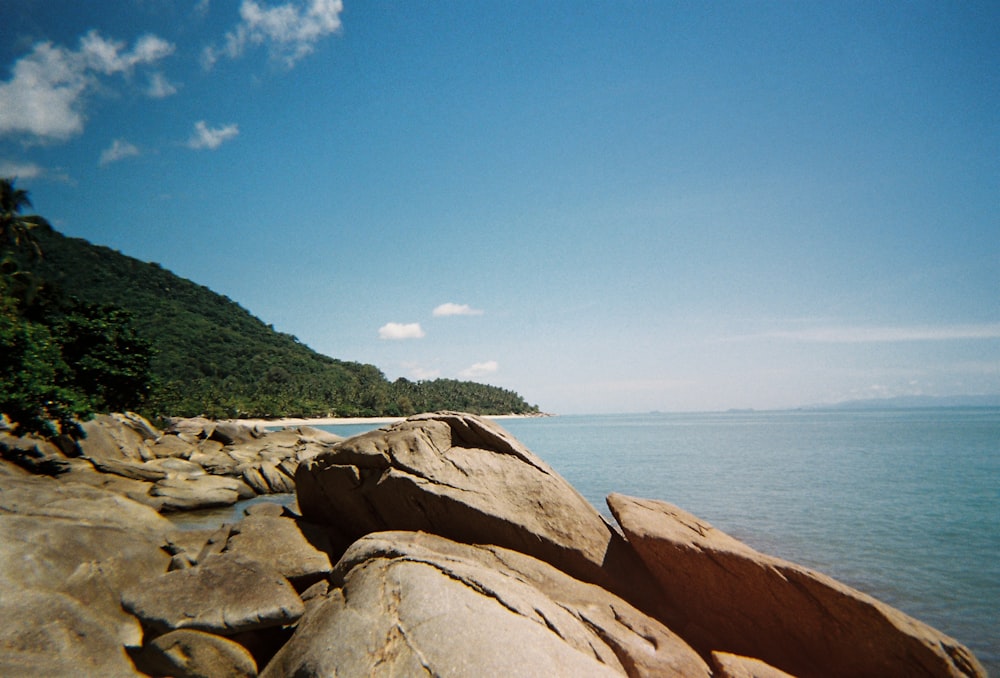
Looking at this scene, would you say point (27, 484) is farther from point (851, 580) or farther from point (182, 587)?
point (851, 580)

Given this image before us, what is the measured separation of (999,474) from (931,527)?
68.8ft

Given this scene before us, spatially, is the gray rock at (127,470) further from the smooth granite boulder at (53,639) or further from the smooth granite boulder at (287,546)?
the smooth granite boulder at (53,639)

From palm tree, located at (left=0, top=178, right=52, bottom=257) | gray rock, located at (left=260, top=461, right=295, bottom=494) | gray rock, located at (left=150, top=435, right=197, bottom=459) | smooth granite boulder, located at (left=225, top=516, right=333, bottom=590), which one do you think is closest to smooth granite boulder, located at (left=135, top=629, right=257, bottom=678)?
smooth granite boulder, located at (left=225, top=516, right=333, bottom=590)

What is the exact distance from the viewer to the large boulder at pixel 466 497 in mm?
7879

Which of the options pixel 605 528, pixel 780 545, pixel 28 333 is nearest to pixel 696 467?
pixel 780 545

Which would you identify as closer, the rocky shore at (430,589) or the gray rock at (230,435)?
the rocky shore at (430,589)

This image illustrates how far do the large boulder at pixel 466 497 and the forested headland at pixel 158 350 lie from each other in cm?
1258

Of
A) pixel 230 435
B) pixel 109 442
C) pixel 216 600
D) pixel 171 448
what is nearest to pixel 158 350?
pixel 230 435

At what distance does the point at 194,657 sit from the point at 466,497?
420 cm

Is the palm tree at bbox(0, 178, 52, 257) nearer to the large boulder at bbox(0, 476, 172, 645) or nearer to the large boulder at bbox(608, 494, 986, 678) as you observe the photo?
the large boulder at bbox(0, 476, 172, 645)

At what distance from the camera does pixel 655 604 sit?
7684 mm

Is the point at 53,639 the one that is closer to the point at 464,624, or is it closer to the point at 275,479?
the point at 464,624

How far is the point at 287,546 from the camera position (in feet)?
27.9

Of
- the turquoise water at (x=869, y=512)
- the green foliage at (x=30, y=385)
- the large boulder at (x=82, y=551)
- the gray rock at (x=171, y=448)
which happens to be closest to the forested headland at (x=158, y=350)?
the green foliage at (x=30, y=385)
